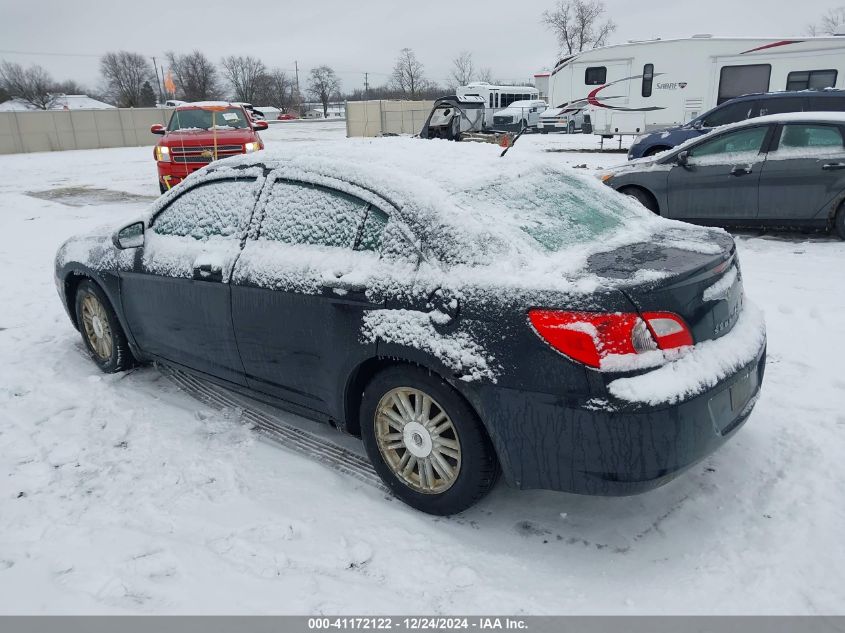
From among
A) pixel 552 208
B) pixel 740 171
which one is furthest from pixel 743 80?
pixel 552 208

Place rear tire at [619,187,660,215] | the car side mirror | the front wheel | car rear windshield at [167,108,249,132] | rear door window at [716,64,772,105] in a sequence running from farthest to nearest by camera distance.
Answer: rear door window at [716,64,772,105] → car rear windshield at [167,108,249,132] → rear tire at [619,187,660,215] → the car side mirror → the front wheel

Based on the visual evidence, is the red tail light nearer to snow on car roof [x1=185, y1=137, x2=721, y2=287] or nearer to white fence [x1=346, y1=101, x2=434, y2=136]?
snow on car roof [x1=185, y1=137, x2=721, y2=287]

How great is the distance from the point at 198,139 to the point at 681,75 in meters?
14.6

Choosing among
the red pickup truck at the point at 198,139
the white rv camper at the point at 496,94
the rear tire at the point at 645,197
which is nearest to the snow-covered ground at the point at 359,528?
the rear tire at the point at 645,197

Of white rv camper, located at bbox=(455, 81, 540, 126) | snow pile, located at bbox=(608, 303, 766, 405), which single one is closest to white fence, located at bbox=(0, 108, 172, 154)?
white rv camper, located at bbox=(455, 81, 540, 126)

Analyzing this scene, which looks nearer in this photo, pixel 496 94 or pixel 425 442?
pixel 425 442

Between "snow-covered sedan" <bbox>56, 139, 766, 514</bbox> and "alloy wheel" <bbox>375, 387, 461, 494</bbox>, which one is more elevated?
"snow-covered sedan" <bbox>56, 139, 766, 514</bbox>

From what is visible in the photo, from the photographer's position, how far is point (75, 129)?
104 ft

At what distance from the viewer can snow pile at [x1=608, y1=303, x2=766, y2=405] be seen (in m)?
2.35

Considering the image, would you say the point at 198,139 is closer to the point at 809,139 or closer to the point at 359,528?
the point at 809,139

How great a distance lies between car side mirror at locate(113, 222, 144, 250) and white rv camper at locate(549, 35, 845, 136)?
1887 centimetres

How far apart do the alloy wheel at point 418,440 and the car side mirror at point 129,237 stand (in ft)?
7.08

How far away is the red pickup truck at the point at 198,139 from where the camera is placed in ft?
40.8

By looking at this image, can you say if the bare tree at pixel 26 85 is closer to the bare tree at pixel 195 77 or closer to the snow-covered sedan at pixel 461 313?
the bare tree at pixel 195 77
